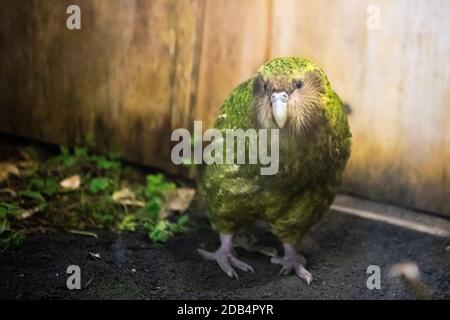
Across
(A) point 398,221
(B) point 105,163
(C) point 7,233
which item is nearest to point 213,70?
(B) point 105,163

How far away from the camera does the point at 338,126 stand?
3275mm

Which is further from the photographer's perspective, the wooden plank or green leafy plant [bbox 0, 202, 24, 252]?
the wooden plank

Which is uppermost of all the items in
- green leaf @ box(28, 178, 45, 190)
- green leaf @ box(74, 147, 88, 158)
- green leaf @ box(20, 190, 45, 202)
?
green leaf @ box(74, 147, 88, 158)

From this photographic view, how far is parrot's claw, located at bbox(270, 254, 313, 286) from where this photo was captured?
3452mm

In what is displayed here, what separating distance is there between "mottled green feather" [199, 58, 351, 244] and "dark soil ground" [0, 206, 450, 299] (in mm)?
266

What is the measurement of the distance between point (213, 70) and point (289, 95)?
47.4 inches

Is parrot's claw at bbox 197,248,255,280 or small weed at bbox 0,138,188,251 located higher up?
small weed at bbox 0,138,188,251

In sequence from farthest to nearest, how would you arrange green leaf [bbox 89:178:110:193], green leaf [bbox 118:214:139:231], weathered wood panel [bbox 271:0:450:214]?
green leaf [bbox 89:178:110:193]
green leaf [bbox 118:214:139:231]
weathered wood panel [bbox 271:0:450:214]

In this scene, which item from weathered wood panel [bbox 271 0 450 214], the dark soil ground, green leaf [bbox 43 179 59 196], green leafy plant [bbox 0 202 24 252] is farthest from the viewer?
green leaf [bbox 43 179 59 196]

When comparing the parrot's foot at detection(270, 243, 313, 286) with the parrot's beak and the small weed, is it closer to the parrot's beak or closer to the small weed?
the small weed

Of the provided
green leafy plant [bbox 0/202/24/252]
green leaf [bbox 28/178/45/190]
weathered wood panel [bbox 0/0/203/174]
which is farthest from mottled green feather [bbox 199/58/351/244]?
green leaf [bbox 28/178/45/190]

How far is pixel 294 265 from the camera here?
11.6 ft

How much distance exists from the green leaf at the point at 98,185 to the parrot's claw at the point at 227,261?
91 cm
